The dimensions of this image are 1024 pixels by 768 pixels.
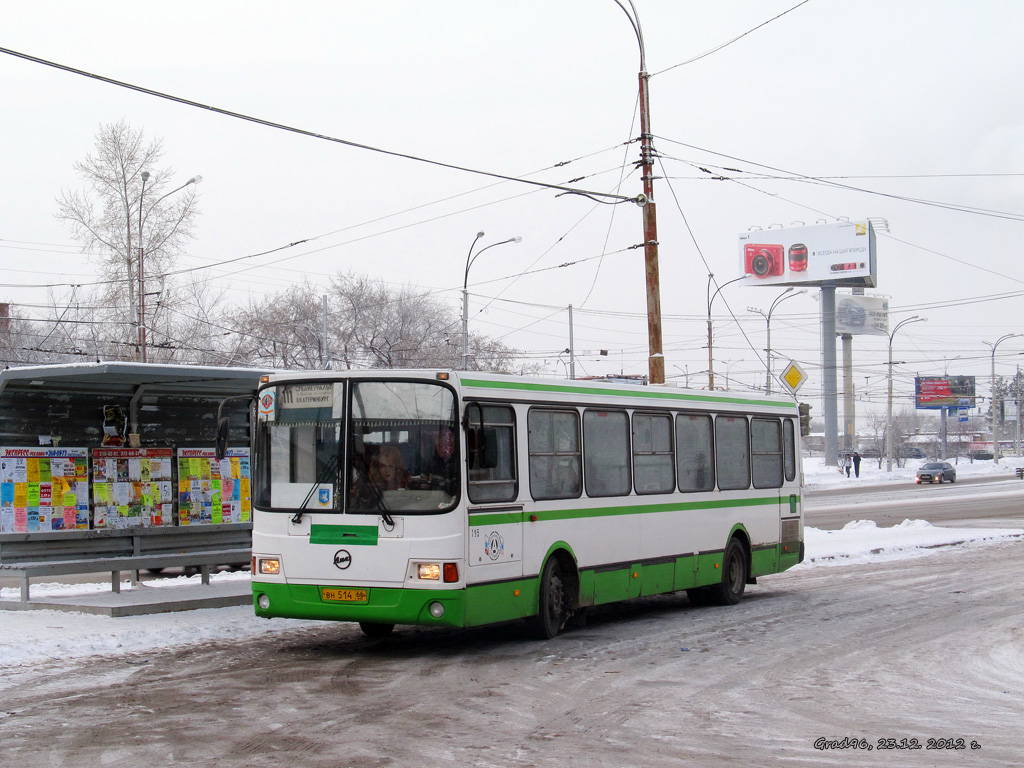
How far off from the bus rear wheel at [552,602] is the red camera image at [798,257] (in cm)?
9297

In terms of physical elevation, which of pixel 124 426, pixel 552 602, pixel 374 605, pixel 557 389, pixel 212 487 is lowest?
pixel 552 602

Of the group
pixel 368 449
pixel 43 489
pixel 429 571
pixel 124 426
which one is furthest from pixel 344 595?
pixel 124 426

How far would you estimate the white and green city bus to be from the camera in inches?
412

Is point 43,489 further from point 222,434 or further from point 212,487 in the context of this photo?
point 222,434

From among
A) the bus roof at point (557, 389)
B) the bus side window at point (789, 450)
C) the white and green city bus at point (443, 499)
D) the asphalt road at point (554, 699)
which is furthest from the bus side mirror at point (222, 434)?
the bus side window at point (789, 450)

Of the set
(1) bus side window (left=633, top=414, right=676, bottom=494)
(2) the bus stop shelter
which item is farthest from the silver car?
(2) the bus stop shelter

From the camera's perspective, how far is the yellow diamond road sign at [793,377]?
23.0m

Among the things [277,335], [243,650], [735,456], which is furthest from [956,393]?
[243,650]

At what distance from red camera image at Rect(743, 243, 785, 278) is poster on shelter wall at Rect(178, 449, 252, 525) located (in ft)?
297

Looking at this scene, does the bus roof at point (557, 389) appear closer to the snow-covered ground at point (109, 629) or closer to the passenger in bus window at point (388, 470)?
the passenger in bus window at point (388, 470)

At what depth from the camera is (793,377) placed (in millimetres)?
23172

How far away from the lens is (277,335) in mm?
55781

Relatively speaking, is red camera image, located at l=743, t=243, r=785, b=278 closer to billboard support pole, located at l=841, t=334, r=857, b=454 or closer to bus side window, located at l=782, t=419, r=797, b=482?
billboard support pole, located at l=841, t=334, r=857, b=454

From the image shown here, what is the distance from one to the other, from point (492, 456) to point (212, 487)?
599 cm
